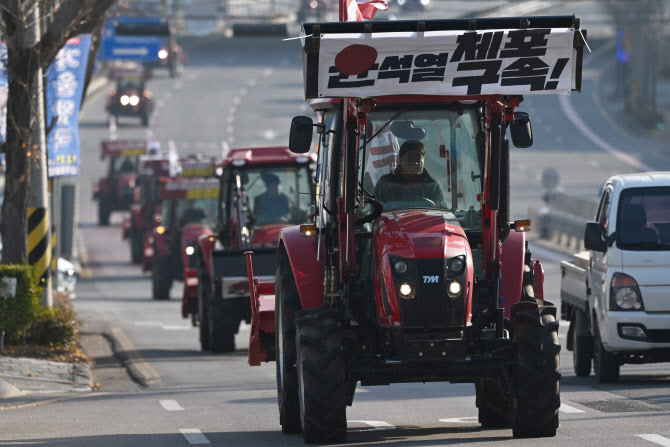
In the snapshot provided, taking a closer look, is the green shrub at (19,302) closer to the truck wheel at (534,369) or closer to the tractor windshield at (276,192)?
the tractor windshield at (276,192)

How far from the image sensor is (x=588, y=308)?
53.6ft

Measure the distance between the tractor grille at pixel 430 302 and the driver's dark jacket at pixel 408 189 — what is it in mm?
900

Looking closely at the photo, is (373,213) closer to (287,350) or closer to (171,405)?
(287,350)

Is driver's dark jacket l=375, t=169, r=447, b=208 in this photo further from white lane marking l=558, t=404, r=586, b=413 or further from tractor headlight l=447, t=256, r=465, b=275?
white lane marking l=558, t=404, r=586, b=413

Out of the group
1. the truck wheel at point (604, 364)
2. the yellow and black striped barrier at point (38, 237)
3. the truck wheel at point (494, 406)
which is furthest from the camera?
the yellow and black striped barrier at point (38, 237)

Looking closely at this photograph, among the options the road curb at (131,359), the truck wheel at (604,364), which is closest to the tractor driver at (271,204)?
the road curb at (131,359)

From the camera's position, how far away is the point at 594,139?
7319 cm

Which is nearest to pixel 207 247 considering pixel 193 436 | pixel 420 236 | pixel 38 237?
pixel 38 237

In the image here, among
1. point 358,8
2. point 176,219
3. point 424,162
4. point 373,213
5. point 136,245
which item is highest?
point 358,8

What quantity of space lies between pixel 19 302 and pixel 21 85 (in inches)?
108

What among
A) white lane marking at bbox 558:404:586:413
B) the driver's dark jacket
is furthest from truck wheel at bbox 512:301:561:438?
white lane marking at bbox 558:404:586:413

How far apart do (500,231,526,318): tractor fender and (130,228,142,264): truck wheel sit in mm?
31204

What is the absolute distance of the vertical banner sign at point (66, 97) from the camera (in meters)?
23.7

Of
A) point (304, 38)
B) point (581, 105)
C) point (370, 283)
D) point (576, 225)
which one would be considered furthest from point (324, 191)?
point (581, 105)
